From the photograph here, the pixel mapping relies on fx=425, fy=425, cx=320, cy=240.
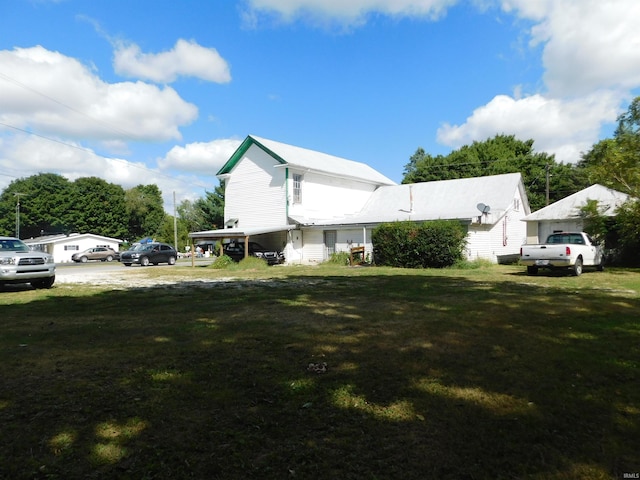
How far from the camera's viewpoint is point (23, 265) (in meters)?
13.2

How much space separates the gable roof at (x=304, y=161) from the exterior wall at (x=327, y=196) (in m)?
0.59

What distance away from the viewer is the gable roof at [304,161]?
29938 mm

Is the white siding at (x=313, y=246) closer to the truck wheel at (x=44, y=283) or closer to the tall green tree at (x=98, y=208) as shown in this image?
the truck wheel at (x=44, y=283)

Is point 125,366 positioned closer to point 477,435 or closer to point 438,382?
point 438,382

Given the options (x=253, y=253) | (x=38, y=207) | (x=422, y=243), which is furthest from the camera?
(x=38, y=207)

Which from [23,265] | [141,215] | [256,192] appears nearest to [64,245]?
[141,215]

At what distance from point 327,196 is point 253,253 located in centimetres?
733

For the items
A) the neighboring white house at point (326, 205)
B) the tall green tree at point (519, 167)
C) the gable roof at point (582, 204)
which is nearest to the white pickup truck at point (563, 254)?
the neighboring white house at point (326, 205)

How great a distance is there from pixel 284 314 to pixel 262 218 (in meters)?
23.0

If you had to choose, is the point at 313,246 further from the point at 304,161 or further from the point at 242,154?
the point at 242,154

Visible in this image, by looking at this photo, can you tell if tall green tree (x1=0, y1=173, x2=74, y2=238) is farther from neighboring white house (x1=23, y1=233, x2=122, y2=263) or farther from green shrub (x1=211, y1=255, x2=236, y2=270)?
green shrub (x1=211, y1=255, x2=236, y2=270)

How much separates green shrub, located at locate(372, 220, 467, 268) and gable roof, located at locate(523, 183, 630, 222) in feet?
23.9

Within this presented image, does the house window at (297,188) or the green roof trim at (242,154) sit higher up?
the green roof trim at (242,154)

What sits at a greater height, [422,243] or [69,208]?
[69,208]
